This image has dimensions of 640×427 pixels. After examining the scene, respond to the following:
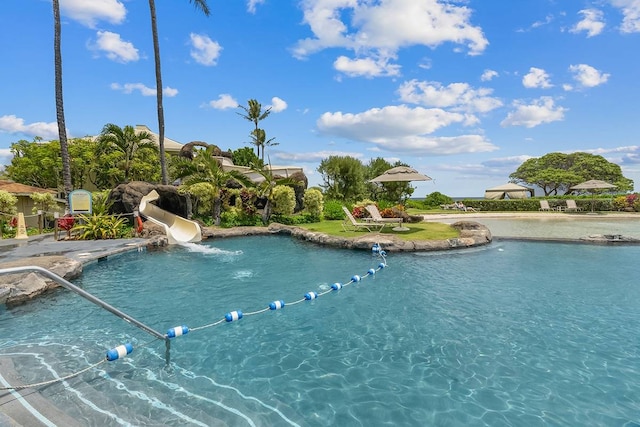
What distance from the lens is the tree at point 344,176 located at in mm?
32312

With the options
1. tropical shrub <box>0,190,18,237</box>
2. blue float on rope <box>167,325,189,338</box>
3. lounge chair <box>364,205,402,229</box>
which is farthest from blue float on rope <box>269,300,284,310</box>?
tropical shrub <box>0,190,18,237</box>

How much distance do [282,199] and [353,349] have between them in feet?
49.9

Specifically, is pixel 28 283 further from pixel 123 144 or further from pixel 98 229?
pixel 123 144

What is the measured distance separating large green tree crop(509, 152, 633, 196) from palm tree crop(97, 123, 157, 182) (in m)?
47.8

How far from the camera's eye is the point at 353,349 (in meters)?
4.87

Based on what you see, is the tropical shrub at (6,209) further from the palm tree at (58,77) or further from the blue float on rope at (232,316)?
the blue float on rope at (232,316)

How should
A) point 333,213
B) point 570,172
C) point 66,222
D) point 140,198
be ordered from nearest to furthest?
point 66,222, point 140,198, point 333,213, point 570,172

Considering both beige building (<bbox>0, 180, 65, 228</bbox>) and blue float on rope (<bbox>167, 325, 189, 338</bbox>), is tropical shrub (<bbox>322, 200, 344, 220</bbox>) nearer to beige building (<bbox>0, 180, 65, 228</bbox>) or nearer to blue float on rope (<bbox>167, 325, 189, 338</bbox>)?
beige building (<bbox>0, 180, 65, 228</bbox>)

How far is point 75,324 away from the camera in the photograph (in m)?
5.85

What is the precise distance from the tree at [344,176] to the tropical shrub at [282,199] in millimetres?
12484

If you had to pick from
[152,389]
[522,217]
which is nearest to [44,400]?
[152,389]

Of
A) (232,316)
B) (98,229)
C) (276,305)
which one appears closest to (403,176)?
(276,305)

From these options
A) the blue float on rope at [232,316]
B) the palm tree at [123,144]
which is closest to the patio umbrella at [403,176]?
the blue float on rope at [232,316]

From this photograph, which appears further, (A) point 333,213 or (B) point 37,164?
(B) point 37,164
